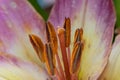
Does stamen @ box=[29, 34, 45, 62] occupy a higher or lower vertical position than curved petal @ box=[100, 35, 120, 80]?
higher

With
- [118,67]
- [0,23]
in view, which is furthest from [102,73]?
[0,23]

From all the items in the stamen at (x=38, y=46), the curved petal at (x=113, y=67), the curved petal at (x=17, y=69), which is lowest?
the curved petal at (x=113, y=67)

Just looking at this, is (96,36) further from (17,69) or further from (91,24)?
(17,69)

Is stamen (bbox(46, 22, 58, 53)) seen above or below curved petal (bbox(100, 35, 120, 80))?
above

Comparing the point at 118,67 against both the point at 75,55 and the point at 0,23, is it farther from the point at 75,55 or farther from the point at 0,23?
the point at 0,23

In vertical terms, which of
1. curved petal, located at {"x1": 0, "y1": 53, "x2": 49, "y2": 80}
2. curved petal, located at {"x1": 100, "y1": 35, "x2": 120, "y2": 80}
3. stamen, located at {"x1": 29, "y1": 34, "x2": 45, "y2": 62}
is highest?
stamen, located at {"x1": 29, "y1": 34, "x2": 45, "y2": 62}
